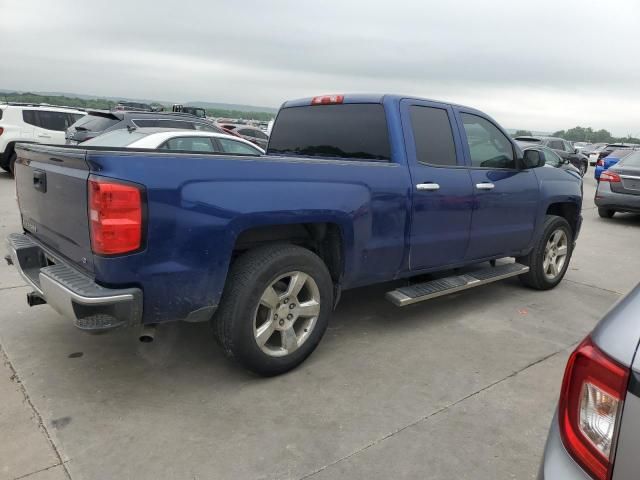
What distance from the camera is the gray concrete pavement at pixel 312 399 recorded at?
266cm

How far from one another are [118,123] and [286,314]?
8.75m

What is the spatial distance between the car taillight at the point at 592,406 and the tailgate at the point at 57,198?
2390 mm

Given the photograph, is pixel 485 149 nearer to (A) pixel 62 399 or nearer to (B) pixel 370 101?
→ (B) pixel 370 101

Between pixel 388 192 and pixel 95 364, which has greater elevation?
pixel 388 192

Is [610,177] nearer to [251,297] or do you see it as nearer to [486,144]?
[486,144]

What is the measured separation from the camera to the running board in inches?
162

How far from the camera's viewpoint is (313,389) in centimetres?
339

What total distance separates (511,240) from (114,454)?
3.97 metres

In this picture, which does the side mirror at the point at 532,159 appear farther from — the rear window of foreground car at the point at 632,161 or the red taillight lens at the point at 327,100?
the rear window of foreground car at the point at 632,161

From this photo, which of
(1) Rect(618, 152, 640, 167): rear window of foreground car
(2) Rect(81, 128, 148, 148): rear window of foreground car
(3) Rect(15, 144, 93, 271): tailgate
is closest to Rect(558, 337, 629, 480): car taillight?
(3) Rect(15, 144, 93, 271): tailgate

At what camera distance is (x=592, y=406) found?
1.43 m

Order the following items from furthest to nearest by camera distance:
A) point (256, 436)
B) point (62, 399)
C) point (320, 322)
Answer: point (320, 322) < point (62, 399) < point (256, 436)

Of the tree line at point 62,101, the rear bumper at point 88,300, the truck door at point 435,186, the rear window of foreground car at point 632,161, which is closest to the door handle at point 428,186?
the truck door at point 435,186

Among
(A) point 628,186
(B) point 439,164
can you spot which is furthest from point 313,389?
(A) point 628,186
